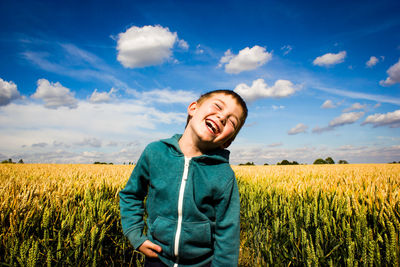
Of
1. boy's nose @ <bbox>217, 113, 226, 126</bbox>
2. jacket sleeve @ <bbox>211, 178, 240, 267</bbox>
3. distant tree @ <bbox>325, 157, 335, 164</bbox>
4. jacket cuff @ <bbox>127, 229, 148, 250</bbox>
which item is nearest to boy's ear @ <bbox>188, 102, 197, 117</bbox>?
boy's nose @ <bbox>217, 113, 226, 126</bbox>

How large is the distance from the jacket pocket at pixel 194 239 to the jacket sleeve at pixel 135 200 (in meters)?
0.33

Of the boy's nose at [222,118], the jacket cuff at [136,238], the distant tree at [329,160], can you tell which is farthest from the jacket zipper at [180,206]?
the distant tree at [329,160]

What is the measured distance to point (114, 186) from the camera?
307cm

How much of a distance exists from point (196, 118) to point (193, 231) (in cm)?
78

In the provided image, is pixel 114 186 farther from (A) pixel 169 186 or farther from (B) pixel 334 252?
(B) pixel 334 252

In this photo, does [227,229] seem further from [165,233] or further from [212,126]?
[212,126]

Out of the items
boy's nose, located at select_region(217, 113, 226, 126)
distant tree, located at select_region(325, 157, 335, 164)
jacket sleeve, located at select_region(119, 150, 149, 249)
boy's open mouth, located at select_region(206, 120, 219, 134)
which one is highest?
boy's nose, located at select_region(217, 113, 226, 126)

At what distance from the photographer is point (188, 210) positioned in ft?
4.50

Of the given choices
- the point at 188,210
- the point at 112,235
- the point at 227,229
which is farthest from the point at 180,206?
the point at 112,235

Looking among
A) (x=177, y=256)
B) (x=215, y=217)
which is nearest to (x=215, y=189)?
(x=215, y=217)

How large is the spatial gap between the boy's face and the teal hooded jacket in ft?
0.45

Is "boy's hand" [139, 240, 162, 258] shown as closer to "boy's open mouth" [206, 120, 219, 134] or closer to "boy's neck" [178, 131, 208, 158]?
"boy's neck" [178, 131, 208, 158]

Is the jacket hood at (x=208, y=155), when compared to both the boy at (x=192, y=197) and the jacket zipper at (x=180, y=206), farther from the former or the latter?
the jacket zipper at (x=180, y=206)

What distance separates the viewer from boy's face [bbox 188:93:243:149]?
1.49 m
